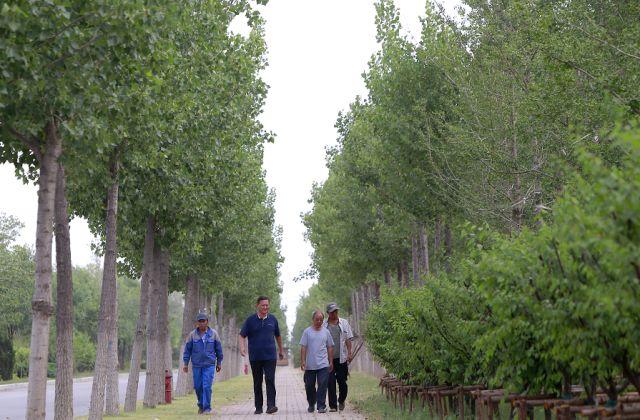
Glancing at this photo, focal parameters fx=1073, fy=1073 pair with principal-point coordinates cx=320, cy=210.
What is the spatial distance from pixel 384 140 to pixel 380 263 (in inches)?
545

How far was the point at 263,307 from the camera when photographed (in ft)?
61.7

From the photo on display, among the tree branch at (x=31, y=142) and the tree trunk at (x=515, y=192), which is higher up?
the tree trunk at (x=515, y=192)

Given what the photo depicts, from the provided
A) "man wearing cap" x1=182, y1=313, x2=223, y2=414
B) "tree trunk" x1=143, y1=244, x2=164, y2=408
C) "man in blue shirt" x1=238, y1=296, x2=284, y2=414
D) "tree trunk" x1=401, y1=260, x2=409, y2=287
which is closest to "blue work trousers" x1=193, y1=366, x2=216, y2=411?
"man wearing cap" x1=182, y1=313, x2=223, y2=414

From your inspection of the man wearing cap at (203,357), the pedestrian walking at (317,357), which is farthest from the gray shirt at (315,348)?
the man wearing cap at (203,357)

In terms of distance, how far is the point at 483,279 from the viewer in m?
9.73

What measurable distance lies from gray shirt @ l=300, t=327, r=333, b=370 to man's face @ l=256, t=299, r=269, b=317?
836 millimetres

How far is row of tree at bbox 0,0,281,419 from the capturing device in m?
12.6

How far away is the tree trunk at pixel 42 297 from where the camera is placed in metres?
13.3

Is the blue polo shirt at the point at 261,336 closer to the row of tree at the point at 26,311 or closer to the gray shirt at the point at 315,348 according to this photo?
the gray shirt at the point at 315,348

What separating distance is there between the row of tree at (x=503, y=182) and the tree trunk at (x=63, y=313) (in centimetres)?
512

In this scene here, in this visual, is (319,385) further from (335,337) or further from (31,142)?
(31,142)

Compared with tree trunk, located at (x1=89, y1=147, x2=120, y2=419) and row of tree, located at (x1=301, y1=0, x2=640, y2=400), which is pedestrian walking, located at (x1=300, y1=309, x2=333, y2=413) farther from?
tree trunk, located at (x1=89, y1=147, x2=120, y2=419)

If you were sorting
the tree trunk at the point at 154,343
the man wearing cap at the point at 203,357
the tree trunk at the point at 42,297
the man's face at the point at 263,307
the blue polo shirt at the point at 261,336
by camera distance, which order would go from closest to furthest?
the tree trunk at the point at 42,297 → the man's face at the point at 263,307 → the blue polo shirt at the point at 261,336 → the man wearing cap at the point at 203,357 → the tree trunk at the point at 154,343

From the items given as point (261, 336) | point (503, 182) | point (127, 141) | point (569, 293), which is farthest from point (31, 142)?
point (503, 182)
